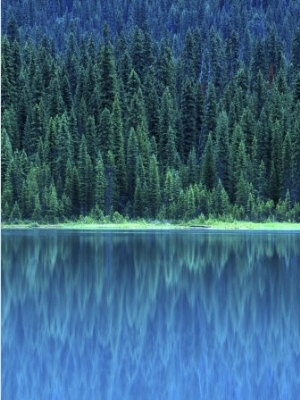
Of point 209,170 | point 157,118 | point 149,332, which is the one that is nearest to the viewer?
point 149,332

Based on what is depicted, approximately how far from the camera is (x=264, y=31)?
467 feet

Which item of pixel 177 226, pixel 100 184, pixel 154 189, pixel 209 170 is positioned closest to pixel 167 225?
pixel 177 226

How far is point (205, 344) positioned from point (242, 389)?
339cm

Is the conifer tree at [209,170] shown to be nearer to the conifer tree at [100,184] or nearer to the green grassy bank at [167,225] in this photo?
the green grassy bank at [167,225]

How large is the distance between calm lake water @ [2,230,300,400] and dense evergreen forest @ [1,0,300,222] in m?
60.9

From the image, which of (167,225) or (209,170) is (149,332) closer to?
(167,225)

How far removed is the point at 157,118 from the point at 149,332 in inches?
3757

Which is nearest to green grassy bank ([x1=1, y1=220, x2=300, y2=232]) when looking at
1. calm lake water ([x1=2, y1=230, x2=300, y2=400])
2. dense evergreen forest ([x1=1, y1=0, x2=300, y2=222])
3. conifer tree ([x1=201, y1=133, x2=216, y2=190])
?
dense evergreen forest ([x1=1, y1=0, x2=300, y2=222])

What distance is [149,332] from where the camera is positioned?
62.4 feet

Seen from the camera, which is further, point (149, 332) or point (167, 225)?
point (167, 225)

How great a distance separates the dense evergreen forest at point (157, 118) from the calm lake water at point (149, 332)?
6092 cm

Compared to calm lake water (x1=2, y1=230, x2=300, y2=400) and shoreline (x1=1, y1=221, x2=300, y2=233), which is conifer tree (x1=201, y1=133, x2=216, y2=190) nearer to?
shoreline (x1=1, y1=221, x2=300, y2=233)

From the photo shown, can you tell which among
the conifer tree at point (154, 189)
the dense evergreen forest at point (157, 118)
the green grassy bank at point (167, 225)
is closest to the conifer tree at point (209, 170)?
the dense evergreen forest at point (157, 118)

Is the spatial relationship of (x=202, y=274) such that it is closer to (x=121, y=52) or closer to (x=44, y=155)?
(x=44, y=155)
